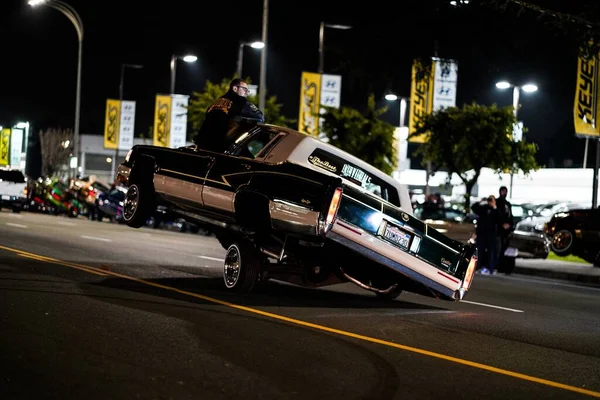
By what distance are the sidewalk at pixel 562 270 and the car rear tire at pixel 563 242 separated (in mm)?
307

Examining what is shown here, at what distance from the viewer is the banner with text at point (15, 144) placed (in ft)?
212

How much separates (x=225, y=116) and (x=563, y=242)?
1445 cm

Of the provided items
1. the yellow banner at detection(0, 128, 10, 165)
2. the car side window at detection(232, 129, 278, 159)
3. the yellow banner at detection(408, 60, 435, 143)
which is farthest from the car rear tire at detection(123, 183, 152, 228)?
the yellow banner at detection(0, 128, 10, 165)

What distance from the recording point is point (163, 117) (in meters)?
45.8

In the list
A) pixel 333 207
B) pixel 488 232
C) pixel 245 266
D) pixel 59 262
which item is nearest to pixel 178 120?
pixel 488 232

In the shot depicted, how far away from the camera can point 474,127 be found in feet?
117

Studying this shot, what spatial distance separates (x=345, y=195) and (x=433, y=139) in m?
26.4

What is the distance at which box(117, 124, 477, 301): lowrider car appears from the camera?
10.6 m

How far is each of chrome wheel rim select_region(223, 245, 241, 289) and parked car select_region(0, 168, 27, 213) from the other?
105 ft

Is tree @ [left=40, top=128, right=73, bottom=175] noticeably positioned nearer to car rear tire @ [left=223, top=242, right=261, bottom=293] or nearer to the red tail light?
car rear tire @ [left=223, top=242, right=261, bottom=293]

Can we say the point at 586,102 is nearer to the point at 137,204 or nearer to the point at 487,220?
the point at 487,220

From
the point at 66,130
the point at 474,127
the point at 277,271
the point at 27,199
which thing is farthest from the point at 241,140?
the point at 66,130

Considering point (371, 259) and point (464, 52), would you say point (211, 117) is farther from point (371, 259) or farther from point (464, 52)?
point (464, 52)

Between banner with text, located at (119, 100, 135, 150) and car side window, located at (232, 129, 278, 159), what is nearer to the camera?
car side window, located at (232, 129, 278, 159)
